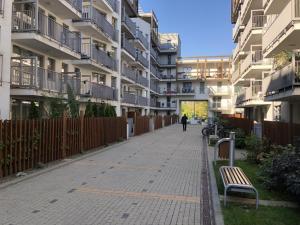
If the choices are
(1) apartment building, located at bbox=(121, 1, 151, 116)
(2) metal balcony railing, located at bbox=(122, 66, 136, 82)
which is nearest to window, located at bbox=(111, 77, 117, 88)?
(1) apartment building, located at bbox=(121, 1, 151, 116)

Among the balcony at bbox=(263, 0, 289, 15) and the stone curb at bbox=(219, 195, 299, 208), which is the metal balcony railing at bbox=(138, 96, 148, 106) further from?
the stone curb at bbox=(219, 195, 299, 208)

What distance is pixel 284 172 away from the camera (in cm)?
899

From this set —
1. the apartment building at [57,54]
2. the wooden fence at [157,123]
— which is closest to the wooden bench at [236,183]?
the apartment building at [57,54]

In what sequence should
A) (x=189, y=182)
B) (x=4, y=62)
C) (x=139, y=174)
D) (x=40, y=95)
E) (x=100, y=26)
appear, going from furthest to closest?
(x=100, y=26) < (x=40, y=95) < (x=4, y=62) < (x=139, y=174) < (x=189, y=182)

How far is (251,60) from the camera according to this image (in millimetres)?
32812

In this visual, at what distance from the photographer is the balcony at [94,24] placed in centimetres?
2872

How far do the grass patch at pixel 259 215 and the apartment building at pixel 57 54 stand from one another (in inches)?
495

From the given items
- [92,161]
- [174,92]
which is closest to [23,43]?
[92,161]

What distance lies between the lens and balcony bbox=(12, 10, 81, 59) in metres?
19.5

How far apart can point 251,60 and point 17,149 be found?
2513cm

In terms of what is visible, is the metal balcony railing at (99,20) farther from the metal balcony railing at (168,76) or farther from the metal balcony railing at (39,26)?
the metal balcony railing at (168,76)

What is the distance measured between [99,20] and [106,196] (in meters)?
24.8

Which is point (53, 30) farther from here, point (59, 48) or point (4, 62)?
point (4, 62)

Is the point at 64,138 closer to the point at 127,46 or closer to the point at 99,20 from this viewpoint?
the point at 99,20
